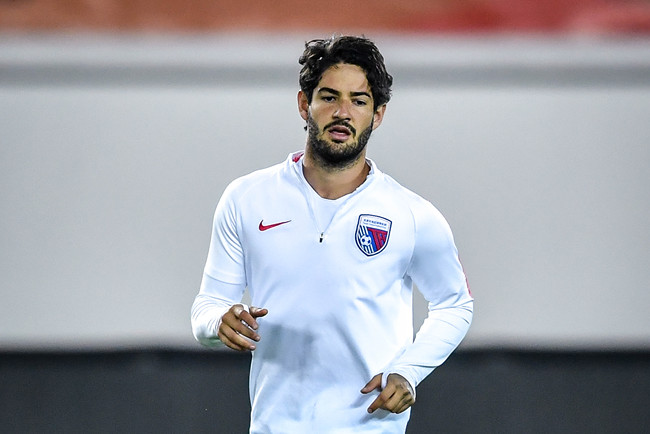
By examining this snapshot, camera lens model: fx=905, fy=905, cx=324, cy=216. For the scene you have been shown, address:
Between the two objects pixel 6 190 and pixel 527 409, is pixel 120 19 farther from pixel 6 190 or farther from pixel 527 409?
pixel 527 409

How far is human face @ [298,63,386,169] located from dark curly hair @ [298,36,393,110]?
0.01 meters

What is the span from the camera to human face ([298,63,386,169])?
178 cm

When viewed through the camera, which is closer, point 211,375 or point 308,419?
point 308,419

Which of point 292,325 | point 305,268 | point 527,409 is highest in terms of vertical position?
point 305,268

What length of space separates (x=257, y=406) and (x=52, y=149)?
1642mm

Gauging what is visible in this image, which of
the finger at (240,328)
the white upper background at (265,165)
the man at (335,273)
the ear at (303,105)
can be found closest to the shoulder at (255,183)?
the man at (335,273)

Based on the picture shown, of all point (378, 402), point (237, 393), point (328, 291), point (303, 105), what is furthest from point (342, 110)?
point (237, 393)

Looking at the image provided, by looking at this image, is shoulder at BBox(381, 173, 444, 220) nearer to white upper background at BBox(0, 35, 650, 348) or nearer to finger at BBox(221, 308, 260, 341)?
finger at BBox(221, 308, 260, 341)

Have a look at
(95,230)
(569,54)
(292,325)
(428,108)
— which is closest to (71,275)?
(95,230)

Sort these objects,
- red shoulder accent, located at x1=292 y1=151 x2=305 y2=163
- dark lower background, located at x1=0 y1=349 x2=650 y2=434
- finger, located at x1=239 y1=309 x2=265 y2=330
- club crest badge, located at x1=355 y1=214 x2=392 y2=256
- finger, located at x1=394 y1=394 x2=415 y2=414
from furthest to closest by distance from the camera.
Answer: dark lower background, located at x1=0 y1=349 x2=650 y2=434 < red shoulder accent, located at x1=292 y1=151 x2=305 y2=163 < club crest badge, located at x1=355 y1=214 x2=392 y2=256 < finger, located at x1=394 y1=394 x2=415 y2=414 < finger, located at x1=239 y1=309 x2=265 y2=330

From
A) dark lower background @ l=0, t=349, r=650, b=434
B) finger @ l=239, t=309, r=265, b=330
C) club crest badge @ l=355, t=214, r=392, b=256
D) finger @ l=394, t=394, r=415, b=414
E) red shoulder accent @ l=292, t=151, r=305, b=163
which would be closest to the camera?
finger @ l=239, t=309, r=265, b=330

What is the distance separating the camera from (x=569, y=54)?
3.03 metres

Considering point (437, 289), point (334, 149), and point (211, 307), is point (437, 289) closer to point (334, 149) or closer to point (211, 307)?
point (334, 149)

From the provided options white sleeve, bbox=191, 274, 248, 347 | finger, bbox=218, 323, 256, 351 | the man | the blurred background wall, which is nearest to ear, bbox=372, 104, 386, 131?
the man
